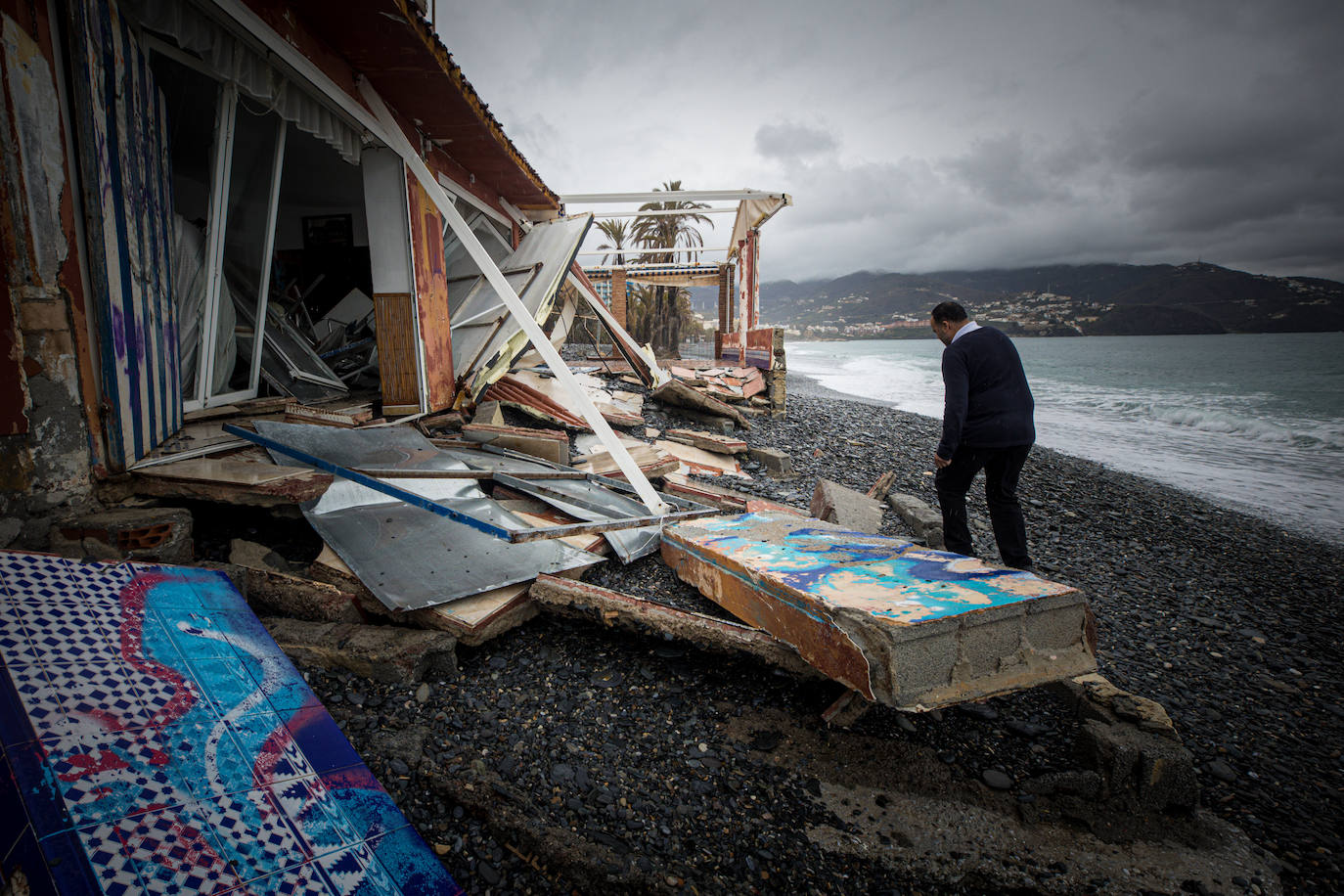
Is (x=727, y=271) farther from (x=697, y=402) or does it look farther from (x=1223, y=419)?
(x=1223, y=419)

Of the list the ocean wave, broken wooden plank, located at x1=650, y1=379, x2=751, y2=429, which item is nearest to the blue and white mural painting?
broken wooden plank, located at x1=650, y1=379, x2=751, y2=429

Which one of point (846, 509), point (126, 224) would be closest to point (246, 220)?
point (126, 224)

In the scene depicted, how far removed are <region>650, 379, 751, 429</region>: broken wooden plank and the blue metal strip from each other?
570 cm

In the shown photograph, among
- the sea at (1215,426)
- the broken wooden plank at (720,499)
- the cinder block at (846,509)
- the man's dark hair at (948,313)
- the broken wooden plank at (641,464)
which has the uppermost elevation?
the man's dark hair at (948,313)

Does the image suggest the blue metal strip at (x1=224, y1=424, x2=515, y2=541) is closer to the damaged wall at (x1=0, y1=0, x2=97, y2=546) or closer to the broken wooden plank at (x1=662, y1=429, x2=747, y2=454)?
the damaged wall at (x1=0, y1=0, x2=97, y2=546)

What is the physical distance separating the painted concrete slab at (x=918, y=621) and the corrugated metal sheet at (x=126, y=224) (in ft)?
10.5

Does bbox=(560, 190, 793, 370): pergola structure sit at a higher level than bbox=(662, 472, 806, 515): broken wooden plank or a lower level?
higher

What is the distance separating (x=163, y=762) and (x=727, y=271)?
718 inches

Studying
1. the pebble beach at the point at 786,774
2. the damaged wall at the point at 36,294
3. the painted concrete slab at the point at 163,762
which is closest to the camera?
the painted concrete slab at the point at 163,762

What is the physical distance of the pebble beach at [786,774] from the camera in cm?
173

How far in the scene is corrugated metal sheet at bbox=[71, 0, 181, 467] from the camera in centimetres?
255

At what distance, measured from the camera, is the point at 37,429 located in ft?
7.72

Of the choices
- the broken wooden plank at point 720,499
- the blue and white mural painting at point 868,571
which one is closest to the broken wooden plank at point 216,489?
the blue and white mural painting at point 868,571

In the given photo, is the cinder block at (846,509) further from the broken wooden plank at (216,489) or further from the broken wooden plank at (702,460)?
the broken wooden plank at (216,489)
